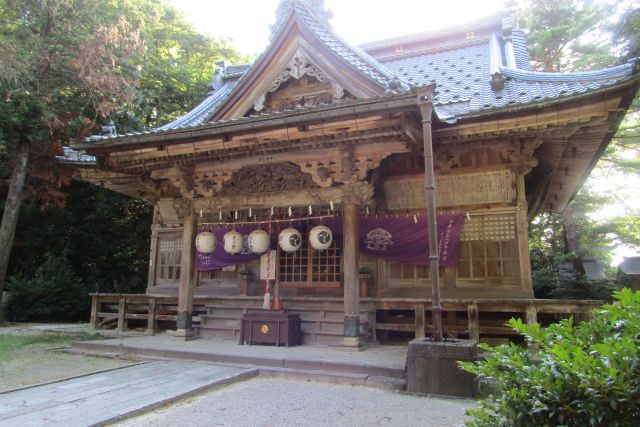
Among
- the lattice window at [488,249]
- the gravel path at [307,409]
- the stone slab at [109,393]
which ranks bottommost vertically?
the gravel path at [307,409]

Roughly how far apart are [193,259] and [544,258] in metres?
15.6

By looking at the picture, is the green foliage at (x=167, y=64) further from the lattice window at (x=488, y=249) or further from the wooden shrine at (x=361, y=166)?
the lattice window at (x=488, y=249)

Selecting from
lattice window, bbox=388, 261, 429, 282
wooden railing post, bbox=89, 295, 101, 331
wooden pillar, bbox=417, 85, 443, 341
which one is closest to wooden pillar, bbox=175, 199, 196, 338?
wooden railing post, bbox=89, 295, 101, 331

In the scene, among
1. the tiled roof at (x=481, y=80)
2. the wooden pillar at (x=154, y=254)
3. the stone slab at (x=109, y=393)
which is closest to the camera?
the stone slab at (x=109, y=393)

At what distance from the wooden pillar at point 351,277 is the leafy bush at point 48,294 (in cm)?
1312

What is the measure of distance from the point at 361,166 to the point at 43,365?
6789mm

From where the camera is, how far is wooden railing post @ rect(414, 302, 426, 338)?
8492mm

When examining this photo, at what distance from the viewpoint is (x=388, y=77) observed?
8.94 meters

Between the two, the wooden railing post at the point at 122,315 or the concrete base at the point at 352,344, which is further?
the wooden railing post at the point at 122,315

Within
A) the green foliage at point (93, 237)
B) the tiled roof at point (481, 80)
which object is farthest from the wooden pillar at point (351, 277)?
the green foliage at point (93, 237)

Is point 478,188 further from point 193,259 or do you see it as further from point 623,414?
point 623,414

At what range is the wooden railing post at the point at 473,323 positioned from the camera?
26.5 ft

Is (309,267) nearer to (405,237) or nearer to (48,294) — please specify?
(405,237)

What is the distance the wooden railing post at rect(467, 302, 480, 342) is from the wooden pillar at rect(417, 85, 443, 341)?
6.88ft
